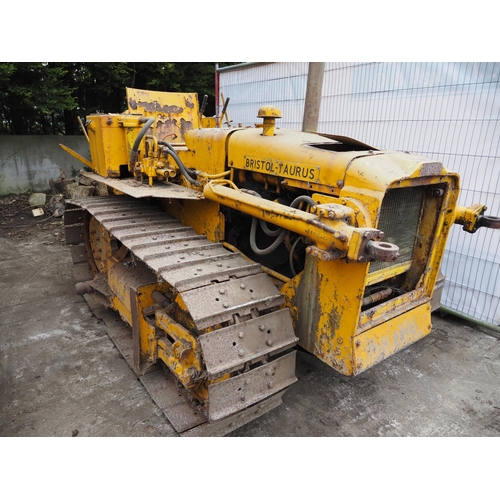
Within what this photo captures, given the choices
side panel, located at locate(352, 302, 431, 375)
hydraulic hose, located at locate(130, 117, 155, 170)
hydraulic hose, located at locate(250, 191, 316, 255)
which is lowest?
side panel, located at locate(352, 302, 431, 375)

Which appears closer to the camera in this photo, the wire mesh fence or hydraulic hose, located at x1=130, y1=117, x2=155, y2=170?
hydraulic hose, located at x1=130, y1=117, x2=155, y2=170

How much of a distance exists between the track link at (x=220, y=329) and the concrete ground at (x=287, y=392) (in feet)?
0.73

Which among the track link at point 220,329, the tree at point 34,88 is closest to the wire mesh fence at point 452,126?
the track link at point 220,329

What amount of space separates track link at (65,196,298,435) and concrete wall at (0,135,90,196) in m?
8.42

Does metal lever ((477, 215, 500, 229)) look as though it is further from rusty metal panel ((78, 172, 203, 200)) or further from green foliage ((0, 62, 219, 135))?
green foliage ((0, 62, 219, 135))

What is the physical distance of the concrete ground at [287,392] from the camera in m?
2.88

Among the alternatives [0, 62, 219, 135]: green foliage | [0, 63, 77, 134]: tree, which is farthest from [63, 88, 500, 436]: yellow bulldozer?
[0, 62, 219, 135]: green foliage

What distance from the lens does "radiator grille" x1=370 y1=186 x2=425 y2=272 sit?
8.45 feet

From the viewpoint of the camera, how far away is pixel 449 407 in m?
3.16

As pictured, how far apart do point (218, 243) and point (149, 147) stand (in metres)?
1.39

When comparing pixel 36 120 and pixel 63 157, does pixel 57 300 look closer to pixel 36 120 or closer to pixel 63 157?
pixel 63 157

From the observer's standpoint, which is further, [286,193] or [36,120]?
[36,120]

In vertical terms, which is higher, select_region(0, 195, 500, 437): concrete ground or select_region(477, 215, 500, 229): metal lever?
select_region(477, 215, 500, 229): metal lever

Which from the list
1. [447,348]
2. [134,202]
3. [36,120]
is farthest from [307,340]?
[36,120]
